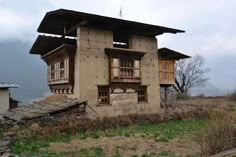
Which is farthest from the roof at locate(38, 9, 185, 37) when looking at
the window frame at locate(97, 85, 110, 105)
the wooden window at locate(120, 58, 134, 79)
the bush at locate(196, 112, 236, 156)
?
the bush at locate(196, 112, 236, 156)

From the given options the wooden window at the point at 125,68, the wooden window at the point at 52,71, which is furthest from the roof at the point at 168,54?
the wooden window at the point at 52,71

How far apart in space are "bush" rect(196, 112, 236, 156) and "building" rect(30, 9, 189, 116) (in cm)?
1082

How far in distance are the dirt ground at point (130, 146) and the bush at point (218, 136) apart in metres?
1.90

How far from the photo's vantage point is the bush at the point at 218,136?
789 cm

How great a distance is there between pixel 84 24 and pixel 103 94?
4829mm

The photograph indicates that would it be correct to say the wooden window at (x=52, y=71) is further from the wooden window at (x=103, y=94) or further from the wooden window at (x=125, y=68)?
the wooden window at (x=125, y=68)

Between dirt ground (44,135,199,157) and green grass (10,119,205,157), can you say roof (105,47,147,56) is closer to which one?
green grass (10,119,205,157)

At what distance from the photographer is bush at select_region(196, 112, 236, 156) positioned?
789 centimetres

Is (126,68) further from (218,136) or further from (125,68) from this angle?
(218,136)

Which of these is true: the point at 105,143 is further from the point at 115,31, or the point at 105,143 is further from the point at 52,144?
the point at 115,31

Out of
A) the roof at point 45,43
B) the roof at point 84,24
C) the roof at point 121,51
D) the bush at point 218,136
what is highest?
the roof at point 84,24

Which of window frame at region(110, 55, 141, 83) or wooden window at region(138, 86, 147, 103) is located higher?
window frame at region(110, 55, 141, 83)

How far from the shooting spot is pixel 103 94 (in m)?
19.4

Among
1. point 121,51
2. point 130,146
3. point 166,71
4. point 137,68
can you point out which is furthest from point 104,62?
point 130,146
